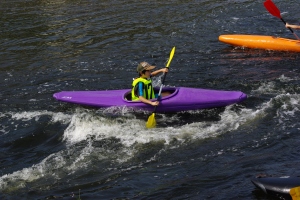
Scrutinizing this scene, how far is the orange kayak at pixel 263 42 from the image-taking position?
1098 centimetres

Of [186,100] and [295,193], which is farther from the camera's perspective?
[186,100]

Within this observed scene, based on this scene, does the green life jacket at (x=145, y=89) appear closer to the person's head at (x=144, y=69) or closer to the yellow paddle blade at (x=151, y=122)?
the person's head at (x=144, y=69)

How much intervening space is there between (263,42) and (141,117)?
448 centimetres

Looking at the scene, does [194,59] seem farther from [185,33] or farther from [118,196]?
[118,196]

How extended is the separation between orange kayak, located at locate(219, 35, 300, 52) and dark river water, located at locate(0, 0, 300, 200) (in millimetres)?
153

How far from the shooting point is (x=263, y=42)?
37.1 feet

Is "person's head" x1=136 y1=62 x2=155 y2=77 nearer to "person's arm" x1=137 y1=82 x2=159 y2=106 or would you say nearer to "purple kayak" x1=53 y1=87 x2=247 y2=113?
"person's arm" x1=137 y1=82 x2=159 y2=106

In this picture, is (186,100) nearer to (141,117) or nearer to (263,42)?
(141,117)

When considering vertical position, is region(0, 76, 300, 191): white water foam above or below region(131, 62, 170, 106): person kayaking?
below

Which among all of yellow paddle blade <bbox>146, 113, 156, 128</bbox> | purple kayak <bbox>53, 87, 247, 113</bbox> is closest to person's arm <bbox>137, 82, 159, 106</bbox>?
purple kayak <bbox>53, 87, 247, 113</bbox>

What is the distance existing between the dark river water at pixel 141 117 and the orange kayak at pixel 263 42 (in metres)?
0.15

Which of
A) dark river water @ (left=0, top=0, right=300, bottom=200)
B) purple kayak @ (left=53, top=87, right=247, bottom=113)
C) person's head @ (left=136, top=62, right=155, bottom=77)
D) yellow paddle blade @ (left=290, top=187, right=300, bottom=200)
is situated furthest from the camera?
purple kayak @ (left=53, top=87, right=247, bottom=113)

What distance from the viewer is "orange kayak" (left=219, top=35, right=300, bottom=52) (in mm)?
10978

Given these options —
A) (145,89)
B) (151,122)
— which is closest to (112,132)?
(151,122)
